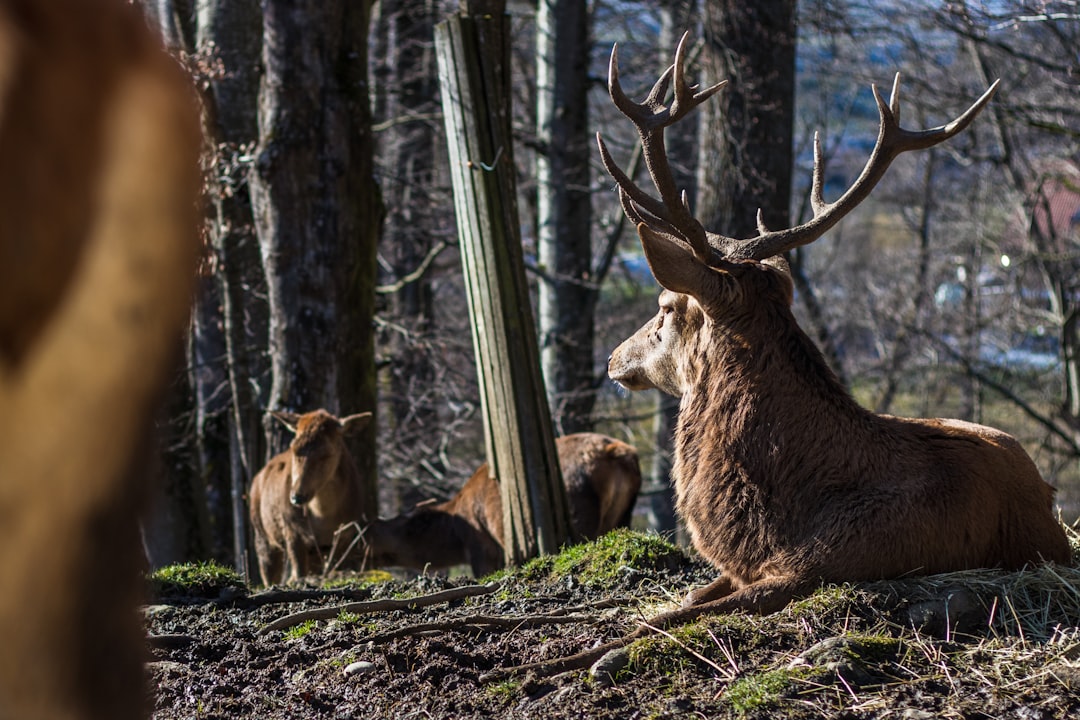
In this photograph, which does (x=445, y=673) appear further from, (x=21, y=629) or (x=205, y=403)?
(x=205, y=403)

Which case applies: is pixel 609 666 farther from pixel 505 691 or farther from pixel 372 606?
pixel 372 606

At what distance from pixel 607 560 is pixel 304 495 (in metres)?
4.95

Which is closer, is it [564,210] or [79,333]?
[79,333]

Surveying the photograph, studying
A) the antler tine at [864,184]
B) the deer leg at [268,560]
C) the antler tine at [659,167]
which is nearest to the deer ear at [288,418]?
the deer leg at [268,560]

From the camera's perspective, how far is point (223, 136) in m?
12.5

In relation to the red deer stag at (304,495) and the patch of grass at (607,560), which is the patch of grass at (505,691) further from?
the red deer stag at (304,495)

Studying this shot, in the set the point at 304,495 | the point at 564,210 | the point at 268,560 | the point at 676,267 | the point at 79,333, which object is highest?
the point at 564,210

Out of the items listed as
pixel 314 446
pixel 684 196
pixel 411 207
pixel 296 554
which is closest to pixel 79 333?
pixel 684 196

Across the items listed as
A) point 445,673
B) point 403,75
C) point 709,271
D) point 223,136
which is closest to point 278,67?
point 223,136

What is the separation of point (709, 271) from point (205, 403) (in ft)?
35.5

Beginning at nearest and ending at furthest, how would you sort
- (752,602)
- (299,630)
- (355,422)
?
(752,602) → (299,630) → (355,422)

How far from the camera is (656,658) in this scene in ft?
14.0

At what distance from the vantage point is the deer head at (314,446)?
989 centimetres

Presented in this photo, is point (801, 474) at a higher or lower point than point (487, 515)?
higher
